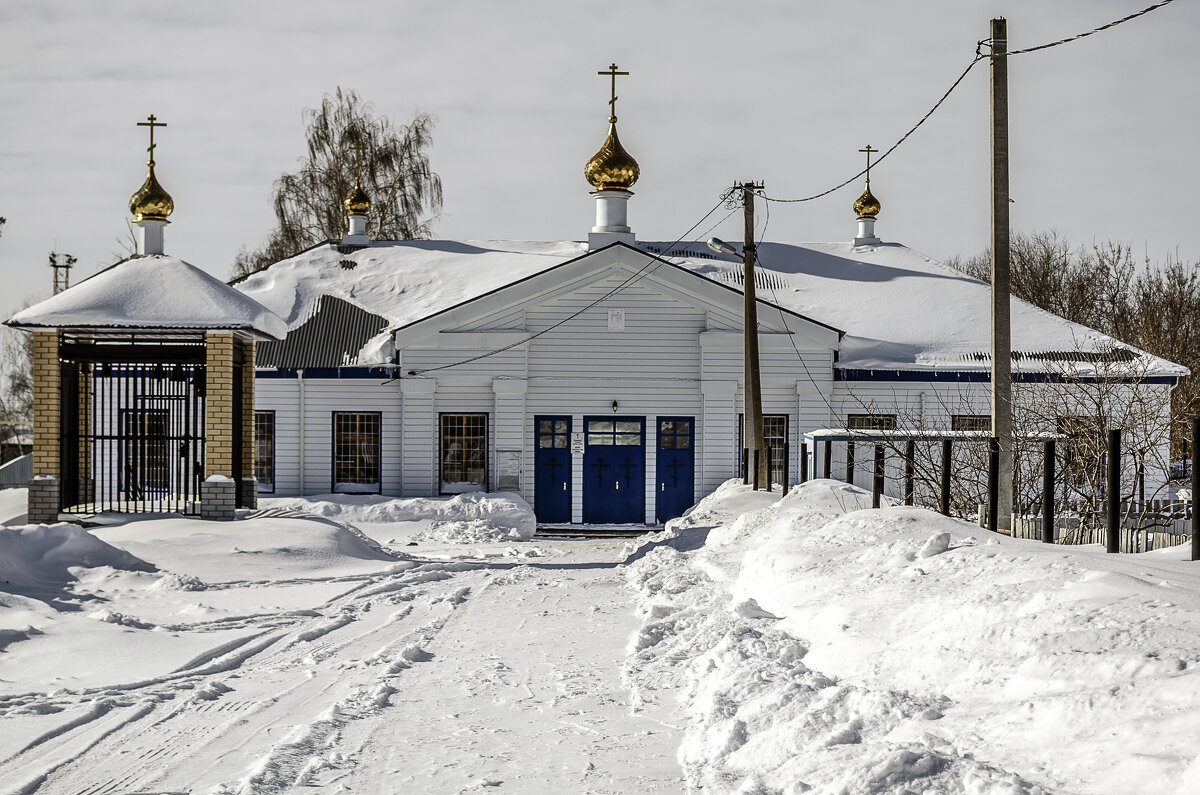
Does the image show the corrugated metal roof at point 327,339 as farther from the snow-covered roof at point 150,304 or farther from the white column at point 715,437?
the snow-covered roof at point 150,304

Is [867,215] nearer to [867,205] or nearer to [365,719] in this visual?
[867,205]

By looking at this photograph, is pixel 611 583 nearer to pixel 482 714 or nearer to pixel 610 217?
pixel 482 714

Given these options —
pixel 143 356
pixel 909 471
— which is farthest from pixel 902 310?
pixel 143 356

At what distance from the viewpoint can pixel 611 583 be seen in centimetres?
1477

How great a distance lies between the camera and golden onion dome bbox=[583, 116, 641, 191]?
30453mm

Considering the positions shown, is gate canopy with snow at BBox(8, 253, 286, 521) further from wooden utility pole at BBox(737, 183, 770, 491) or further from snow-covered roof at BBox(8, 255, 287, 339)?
A: wooden utility pole at BBox(737, 183, 770, 491)

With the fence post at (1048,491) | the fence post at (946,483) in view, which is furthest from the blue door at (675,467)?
the fence post at (1048,491)

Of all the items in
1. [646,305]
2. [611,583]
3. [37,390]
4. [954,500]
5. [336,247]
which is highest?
[336,247]

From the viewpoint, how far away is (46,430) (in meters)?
16.7

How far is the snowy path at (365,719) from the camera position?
5793 mm

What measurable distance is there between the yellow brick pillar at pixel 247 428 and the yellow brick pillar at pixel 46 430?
8.55 ft

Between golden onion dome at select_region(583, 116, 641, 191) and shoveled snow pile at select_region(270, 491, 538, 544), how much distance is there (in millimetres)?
9752

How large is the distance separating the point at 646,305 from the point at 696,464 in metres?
3.66

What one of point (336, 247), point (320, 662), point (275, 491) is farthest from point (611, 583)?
point (336, 247)
